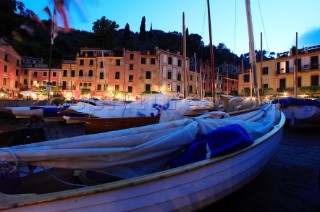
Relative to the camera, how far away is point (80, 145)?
226cm

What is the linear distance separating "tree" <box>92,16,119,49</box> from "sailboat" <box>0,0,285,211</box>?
60067 mm

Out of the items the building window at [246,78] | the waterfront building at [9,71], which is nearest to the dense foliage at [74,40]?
the waterfront building at [9,71]

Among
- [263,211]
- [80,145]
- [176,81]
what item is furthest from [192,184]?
[176,81]

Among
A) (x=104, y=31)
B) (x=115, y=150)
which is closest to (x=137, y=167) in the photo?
(x=115, y=150)

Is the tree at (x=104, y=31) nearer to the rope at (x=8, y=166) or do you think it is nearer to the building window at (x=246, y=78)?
the building window at (x=246, y=78)

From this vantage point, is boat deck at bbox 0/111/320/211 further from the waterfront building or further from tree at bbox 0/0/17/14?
tree at bbox 0/0/17/14

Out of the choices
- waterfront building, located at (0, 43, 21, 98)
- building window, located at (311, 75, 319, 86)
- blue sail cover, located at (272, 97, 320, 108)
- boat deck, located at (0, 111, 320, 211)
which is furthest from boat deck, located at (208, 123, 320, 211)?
waterfront building, located at (0, 43, 21, 98)

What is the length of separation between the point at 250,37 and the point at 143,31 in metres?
70.4

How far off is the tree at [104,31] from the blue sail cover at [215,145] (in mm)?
60244

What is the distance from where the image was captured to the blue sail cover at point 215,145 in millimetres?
2680

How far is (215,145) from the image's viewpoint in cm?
272

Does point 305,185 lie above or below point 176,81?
below

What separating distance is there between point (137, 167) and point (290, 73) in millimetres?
40119

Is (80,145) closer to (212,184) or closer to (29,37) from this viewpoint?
(212,184)
